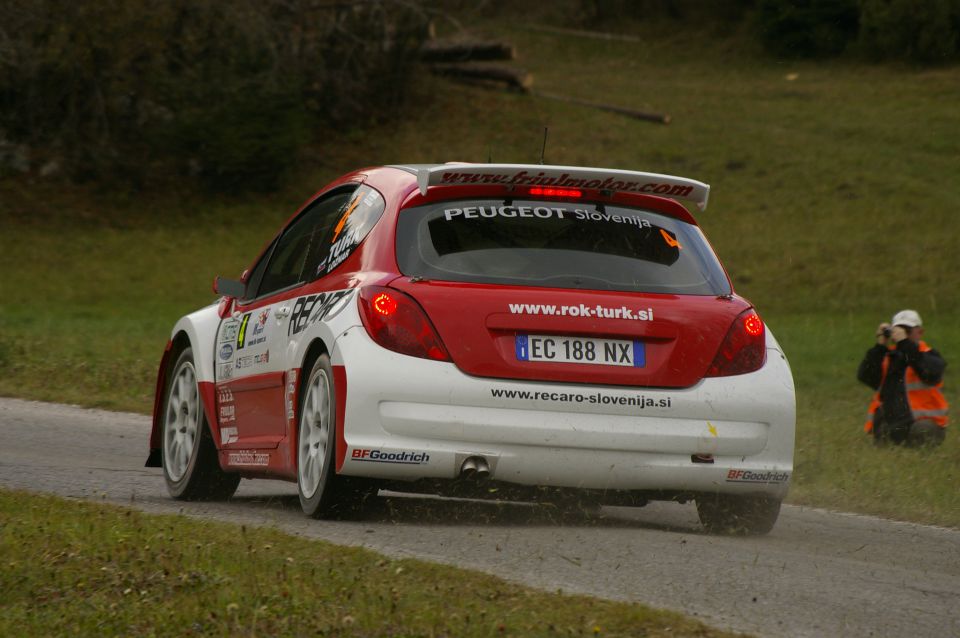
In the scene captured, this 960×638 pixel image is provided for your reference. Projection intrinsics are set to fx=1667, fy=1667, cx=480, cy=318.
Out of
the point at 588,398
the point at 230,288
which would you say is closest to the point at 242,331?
the point at 230,288

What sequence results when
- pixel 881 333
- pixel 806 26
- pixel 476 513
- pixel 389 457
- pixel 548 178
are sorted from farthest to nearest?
pixel 806 26, pixel 881 333, pixel 476 513, pixel 548 178, pixel 389 457

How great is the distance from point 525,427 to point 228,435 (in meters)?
2.11

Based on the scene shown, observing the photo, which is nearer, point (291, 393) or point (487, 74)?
point (291, 393)

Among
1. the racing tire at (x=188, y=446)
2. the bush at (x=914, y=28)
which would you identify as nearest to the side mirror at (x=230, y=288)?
the racing tire at (x=188, y=446)

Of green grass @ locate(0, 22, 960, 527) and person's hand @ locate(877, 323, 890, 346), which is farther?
green grass @ locate(0, 22, 960, 527)

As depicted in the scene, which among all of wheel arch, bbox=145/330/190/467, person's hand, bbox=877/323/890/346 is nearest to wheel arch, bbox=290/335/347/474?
wheel arch, bbox=145/330/190/467

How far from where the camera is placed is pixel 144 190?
126 feet

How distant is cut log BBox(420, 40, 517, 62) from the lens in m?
46.7

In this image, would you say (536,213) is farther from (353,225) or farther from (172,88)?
(172,88)

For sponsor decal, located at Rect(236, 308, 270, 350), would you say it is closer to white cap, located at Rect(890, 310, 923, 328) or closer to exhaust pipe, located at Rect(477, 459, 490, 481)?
exhaust pipe, located at Rect(477, 459, 490, 481)

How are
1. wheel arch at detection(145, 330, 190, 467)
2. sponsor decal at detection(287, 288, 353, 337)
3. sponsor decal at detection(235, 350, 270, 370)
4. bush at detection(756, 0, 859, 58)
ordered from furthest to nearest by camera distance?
bush at detection(756, 0, 859, 58), wheel arch at detection(145, 330, 190, 467), sponsor decal at detection(235, 350, 270, 370), sponsor decal at detection(287, 288, 353, 337)

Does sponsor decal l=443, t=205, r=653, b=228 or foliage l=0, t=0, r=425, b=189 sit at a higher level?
sponsor decal l=443, t=205, r=653, b=228

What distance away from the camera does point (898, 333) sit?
45.3 feet

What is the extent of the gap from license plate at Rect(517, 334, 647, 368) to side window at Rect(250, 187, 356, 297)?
1.44m
